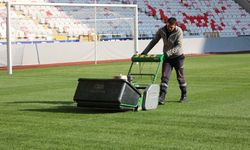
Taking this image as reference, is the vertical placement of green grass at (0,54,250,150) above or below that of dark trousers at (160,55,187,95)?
below

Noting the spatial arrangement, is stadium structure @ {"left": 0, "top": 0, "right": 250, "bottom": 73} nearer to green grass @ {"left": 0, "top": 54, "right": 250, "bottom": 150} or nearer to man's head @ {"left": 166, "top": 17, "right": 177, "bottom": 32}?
green grass @ {"left": 0, "top": 54, "right": 250, "bottom": 150}

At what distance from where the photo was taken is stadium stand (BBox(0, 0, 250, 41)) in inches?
1384

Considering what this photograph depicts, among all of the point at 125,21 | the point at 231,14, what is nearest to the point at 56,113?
the point at 125,21

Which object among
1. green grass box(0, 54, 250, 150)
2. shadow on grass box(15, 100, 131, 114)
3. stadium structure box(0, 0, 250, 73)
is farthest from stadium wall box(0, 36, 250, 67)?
shadow on grass box(15, 100, 131, 114)

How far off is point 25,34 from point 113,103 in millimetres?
22598

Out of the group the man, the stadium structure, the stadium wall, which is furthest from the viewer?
the stadium structure

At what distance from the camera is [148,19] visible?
46438 mm

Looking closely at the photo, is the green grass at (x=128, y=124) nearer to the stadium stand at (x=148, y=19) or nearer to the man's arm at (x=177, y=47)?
the man's arm at (x=177, y=47)

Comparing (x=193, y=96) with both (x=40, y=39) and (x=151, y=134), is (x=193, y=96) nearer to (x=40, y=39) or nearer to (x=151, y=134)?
(x=151, y=134)

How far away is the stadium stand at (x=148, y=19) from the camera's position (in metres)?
35.2

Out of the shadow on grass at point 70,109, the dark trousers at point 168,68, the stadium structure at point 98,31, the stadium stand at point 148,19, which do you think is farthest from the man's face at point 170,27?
the stadium stand at point 148,19

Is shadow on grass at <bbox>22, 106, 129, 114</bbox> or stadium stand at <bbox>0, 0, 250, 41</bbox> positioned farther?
stadium stand at <bbox>0, 0, 250, 41</bbox>

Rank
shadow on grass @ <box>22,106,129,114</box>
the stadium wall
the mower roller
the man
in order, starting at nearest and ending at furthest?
the mower roller, shadow on grass @ <box>22,106,129,114</box>, the man, the stadium wall

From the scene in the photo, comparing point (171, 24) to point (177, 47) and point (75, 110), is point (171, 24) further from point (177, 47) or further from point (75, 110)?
point (75, 110)
